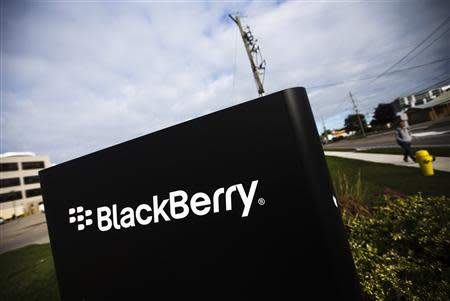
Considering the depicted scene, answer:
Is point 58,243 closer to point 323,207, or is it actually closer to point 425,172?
point 323,207

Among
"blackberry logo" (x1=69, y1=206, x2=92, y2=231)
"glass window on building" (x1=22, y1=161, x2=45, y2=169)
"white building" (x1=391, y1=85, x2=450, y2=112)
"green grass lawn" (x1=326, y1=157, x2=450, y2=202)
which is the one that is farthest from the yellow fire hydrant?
"white building" (x1=391, y1=85, x2=450, y2=112)

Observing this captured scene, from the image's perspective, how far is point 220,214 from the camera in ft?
4.06

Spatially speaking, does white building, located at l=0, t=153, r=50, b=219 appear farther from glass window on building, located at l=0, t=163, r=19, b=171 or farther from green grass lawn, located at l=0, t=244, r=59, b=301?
green grass lawn, located at l=0, t=244, r=59, b=301

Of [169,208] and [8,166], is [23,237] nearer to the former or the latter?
[169,208]

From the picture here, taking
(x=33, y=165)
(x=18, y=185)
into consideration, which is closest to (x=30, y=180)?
(x=18, y=185)

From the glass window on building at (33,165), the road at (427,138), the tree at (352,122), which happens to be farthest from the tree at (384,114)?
the glass window on building at (33,165)

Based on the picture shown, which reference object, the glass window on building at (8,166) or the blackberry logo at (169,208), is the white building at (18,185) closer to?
the glass window on building at (8,166)

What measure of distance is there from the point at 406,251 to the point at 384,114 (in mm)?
76508

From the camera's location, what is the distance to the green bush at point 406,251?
2.03 metres

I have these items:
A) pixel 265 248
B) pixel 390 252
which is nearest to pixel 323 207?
pixel 265 248

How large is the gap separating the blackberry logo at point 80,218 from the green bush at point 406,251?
2.52 m

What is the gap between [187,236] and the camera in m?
1.30

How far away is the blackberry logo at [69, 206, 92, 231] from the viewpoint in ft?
5.42

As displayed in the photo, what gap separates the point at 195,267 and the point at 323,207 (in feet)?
2.55
